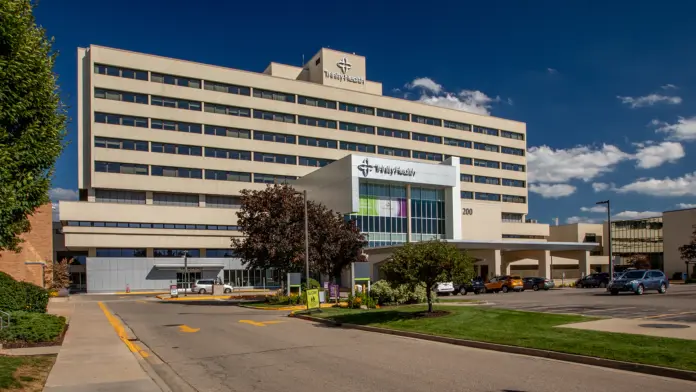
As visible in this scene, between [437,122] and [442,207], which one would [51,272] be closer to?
[442,207]

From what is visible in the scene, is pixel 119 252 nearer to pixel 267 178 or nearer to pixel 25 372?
pixel 267 178

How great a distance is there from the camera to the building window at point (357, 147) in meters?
78.4

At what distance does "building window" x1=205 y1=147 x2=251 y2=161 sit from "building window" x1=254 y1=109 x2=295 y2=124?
5184 mm

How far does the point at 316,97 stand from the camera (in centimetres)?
7706

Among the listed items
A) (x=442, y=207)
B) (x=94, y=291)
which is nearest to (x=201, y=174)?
(x=94, y=291)

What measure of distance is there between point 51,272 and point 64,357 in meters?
44.1

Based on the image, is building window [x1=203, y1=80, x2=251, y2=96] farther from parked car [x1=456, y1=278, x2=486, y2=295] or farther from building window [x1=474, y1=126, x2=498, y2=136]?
parked car [x1=456, y1=278, x2=486, y2=295]

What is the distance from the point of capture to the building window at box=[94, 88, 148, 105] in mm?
64625

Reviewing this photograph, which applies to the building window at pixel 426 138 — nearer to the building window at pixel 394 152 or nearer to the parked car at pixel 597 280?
the building window at pixel 394 152

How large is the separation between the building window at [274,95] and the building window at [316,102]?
118 cm

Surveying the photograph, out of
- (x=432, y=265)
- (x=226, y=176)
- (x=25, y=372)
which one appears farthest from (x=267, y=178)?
(x=25, y=372)

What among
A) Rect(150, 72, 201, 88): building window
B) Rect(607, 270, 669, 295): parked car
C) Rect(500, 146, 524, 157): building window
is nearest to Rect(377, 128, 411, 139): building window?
Rect(500, 146, 524, 157): building window

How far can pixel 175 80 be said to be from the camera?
228 feet

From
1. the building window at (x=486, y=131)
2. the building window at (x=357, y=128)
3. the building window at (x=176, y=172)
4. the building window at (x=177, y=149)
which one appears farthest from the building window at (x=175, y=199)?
the building window at (x=486, y=131)
